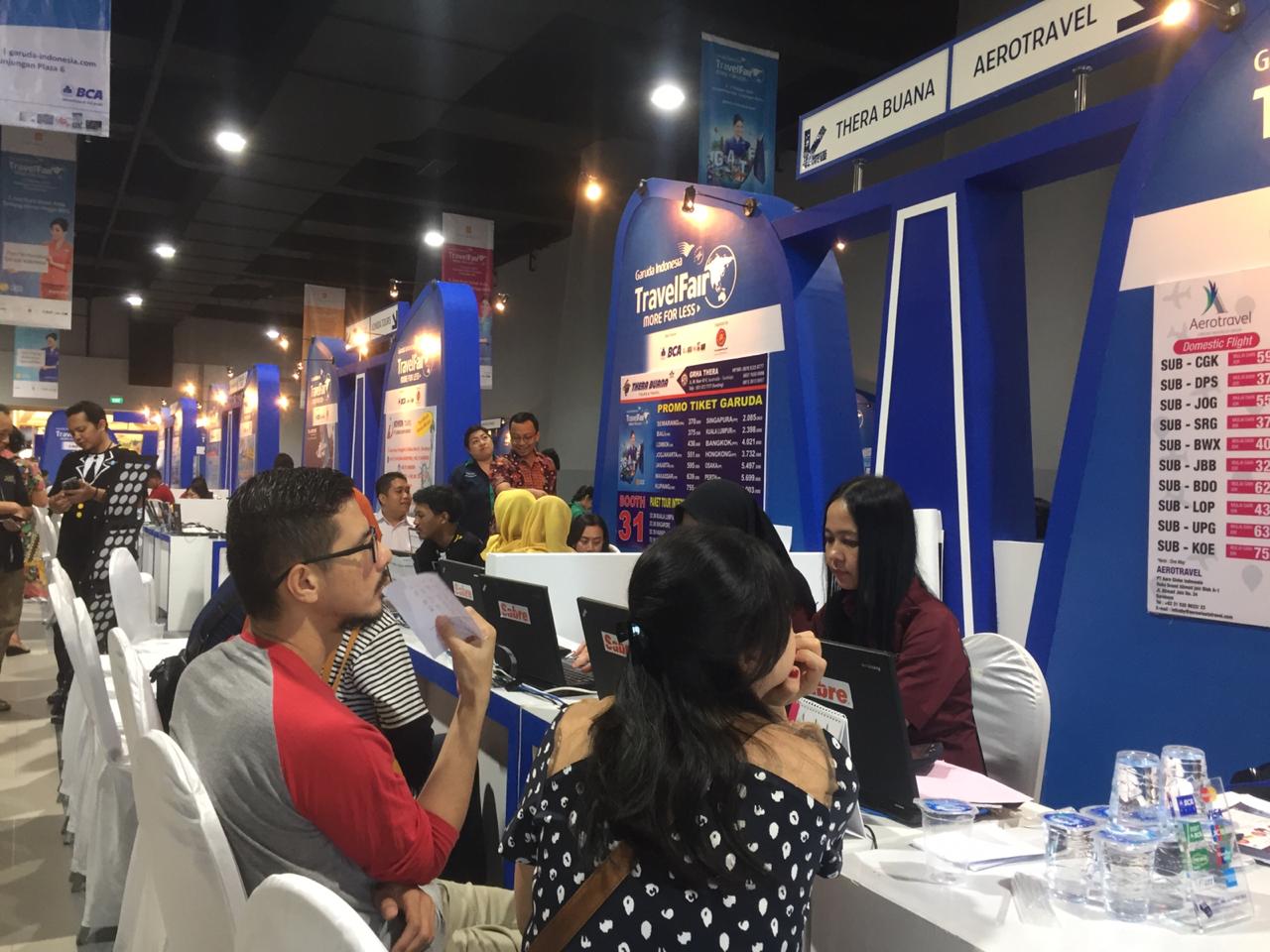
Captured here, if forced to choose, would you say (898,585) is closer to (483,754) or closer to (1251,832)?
(1251,832)

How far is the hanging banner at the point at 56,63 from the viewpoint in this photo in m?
5.23

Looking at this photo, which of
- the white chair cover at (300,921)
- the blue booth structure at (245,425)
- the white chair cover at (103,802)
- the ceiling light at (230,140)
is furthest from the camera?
the blue booth structure at (245,425)

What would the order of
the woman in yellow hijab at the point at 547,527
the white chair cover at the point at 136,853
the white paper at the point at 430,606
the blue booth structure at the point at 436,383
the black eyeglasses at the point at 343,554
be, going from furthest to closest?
1. the blue booth structure at the point at 436,383
2. the woman in yellow hijab at the point at 547,527
3. the white chair cover at the point at 136,853
4. the white paper at the point at 430,606
5. the black eyeglasses at the point at 343,554

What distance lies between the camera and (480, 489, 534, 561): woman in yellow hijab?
407 centimetres

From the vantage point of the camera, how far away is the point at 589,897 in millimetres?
1159

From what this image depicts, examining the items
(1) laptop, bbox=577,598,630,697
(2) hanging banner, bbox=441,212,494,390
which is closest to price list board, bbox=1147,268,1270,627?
(1) laptop, bbox=577,598,630,697

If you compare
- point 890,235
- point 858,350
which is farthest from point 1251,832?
point 858,350

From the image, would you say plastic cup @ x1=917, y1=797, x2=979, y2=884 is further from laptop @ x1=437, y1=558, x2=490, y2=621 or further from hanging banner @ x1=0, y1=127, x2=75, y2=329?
hanging banner @ x1=0, y1=127, x2=75, y2=329

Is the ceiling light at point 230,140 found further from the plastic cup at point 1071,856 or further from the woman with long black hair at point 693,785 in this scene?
the plastic cup at point 1071,856

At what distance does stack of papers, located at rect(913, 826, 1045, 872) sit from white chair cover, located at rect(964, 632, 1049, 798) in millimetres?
681

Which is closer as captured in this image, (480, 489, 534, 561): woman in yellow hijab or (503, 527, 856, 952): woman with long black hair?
(503, 527, 856, 952): woman with long black hair

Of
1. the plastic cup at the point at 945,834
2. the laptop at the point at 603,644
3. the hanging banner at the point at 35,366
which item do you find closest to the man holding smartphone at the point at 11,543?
the laptop at the point at 603,644

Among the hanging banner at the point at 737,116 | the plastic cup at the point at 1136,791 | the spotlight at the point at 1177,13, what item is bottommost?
the plastic cup at the point at 1136,791

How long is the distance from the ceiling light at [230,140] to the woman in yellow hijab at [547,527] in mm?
6240
